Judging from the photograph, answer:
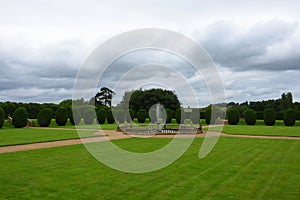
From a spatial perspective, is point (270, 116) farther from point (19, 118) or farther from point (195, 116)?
point (19, 118)

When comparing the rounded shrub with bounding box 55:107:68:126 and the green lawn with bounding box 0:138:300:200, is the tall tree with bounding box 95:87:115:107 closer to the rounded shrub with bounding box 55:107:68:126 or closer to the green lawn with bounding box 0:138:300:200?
the rounded shrub with bounding box 55:107:68:126

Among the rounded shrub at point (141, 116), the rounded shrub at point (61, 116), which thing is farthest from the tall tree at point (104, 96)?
the rounded shrub at point (61, 116)

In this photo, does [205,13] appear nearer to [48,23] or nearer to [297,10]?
[297,10]

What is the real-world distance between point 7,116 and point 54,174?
27459 mm

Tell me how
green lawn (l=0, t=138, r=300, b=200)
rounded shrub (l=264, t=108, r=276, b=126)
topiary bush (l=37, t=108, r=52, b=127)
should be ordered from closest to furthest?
green lawn (l=0, t=138, r=300, b=200) < topiary bush (l=37, t=108, r=52, b=127) < rounded shrub (l=264, t=108, r=276, b=126)

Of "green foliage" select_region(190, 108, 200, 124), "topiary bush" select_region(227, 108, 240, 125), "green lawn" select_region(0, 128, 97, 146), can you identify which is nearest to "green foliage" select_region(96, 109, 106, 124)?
"green foliage" select_region(190, 108, 200, 124)

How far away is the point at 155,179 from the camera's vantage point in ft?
21.8

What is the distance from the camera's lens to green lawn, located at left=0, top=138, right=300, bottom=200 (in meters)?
5.43

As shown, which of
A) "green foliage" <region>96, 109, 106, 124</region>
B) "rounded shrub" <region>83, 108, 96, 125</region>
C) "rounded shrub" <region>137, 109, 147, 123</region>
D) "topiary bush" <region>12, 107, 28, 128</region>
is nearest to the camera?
"topiary bush" <region>12, 107, 28, 128</region>

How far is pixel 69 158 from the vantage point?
9328 mm

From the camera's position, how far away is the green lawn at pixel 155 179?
17.8 feet

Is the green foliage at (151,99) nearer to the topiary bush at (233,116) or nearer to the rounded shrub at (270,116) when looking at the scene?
the topiary bush at (233,116)

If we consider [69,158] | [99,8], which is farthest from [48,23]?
[69,158]

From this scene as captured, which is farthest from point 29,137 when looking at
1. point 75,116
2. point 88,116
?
point 88,116
